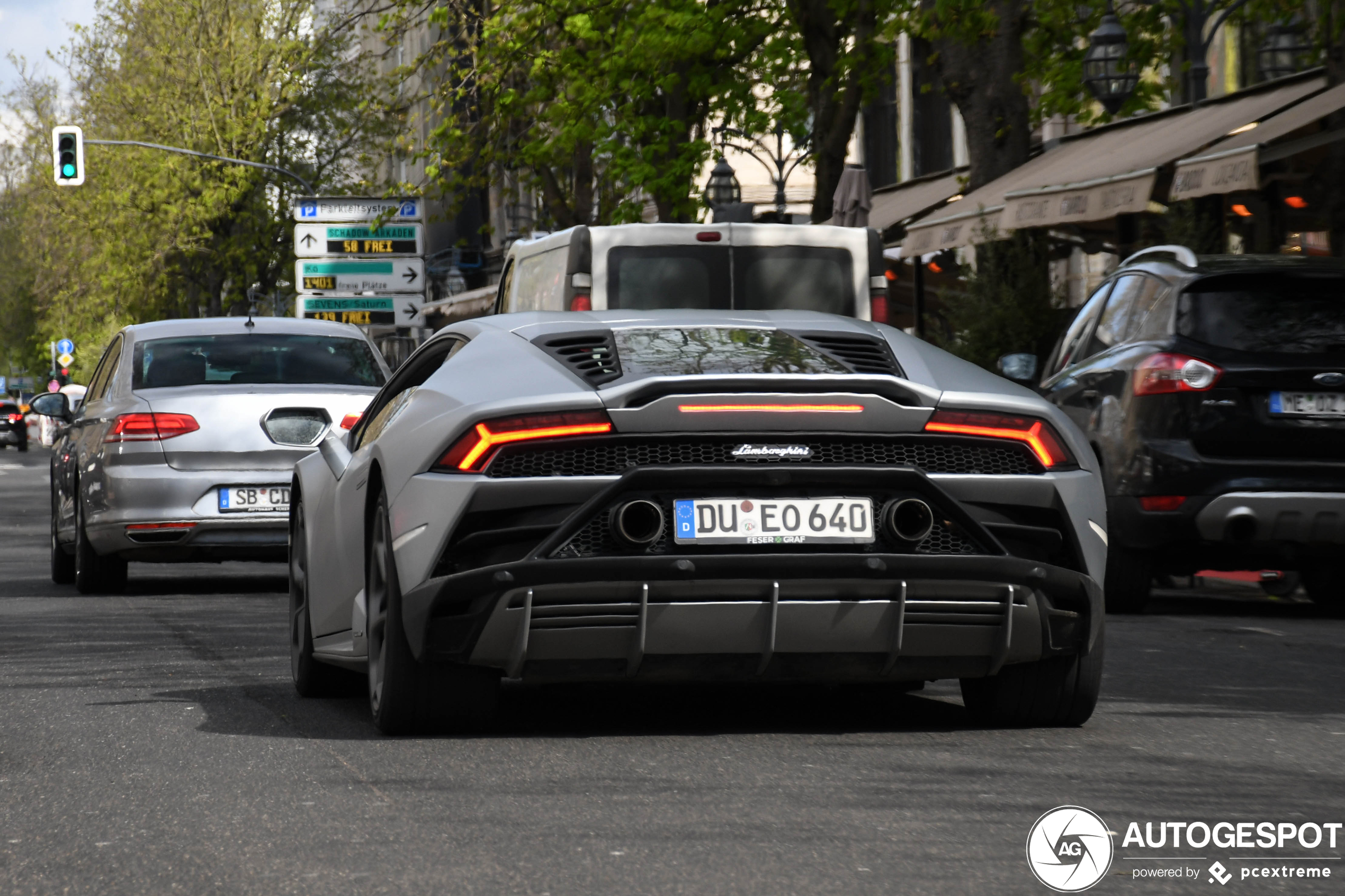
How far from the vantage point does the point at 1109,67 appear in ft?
69.4

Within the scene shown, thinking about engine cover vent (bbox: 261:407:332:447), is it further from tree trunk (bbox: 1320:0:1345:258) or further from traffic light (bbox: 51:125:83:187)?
traffic light (bbox: 51:125:83:187)

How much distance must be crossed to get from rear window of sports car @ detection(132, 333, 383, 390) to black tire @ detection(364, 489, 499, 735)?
267 inches

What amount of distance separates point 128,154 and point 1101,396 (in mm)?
53690

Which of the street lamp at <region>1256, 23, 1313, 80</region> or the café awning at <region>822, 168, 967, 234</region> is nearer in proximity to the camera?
the street lamp at <region>1256, 23, 1313, 80</region>

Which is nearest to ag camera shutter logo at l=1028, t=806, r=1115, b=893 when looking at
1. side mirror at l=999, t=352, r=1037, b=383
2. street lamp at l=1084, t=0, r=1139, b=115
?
side mirror at l=999, t=352, r=1037, b=383

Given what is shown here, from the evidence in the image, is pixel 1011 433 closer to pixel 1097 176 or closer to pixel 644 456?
pixel 644 456

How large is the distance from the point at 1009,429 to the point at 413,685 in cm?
176

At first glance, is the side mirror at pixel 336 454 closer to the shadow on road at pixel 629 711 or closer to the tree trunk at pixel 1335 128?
the shadow on road at pixel 629 711

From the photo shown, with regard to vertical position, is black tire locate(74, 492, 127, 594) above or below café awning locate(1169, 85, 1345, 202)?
below

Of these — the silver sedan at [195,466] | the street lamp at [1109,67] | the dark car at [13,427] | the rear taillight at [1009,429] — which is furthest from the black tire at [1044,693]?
the dark car at [13,427]

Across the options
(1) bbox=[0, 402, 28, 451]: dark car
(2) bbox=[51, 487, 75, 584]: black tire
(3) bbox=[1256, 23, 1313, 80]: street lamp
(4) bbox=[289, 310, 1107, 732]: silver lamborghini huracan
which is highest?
(3) bbox=[1256, 23, 1313, 80]: street lamp

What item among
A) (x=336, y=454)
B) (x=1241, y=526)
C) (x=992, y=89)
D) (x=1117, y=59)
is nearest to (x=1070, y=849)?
(x=336, y=454)

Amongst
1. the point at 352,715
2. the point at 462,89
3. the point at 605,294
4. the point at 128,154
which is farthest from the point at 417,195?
the point at 128,154

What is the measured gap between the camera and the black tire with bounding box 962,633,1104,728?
6.50 meters
